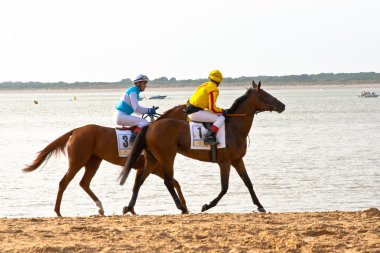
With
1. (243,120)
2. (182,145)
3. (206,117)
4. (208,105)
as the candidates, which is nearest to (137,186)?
(182,145)

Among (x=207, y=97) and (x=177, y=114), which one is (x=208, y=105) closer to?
(x=207, y=97)

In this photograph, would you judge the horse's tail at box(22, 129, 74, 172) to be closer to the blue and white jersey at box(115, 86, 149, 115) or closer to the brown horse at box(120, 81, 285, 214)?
the blue and white jersey at box(115, 86, 149, 115)

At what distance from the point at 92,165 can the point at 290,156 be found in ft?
A: 48.3

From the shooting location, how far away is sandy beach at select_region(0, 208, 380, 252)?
382 inches

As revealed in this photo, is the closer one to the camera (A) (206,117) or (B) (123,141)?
(A) (206,117)

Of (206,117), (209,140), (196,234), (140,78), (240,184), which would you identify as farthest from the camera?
(240,184)

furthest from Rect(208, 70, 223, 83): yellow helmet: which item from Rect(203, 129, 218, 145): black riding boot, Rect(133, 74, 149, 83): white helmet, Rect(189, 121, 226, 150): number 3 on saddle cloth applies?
Rect(133, 74, 149, 83): white helmet

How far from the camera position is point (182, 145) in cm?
1393

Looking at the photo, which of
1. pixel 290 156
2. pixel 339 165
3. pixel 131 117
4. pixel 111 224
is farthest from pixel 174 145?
pixel 290 156

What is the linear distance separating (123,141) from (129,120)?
40 centimetres

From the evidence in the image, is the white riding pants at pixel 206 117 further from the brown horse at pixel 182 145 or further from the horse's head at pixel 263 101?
the horse's head at pixel 263 101

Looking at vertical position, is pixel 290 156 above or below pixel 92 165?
below

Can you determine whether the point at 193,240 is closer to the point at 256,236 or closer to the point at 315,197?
the point at 256,236

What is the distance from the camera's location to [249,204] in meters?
17.4
